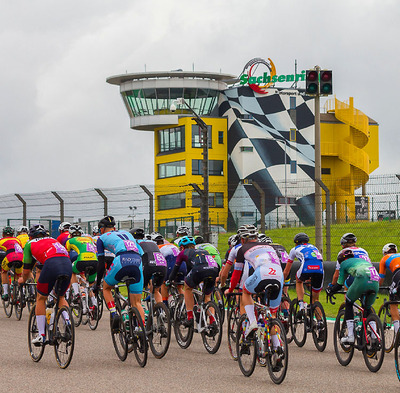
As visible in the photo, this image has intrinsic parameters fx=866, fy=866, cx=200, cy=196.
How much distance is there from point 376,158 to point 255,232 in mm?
82884

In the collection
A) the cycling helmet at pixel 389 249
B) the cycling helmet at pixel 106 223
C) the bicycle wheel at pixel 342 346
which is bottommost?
the bicycle wheel at pixel 342 346

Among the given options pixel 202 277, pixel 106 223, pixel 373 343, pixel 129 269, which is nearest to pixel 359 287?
pixel 373 343

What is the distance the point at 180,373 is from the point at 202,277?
8.18ft

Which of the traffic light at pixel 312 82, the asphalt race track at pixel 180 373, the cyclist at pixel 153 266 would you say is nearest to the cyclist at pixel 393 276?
the asphalt race track at pixel 180 373

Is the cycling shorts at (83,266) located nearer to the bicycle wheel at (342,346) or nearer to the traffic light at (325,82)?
the bicycle wheel at (342,346)

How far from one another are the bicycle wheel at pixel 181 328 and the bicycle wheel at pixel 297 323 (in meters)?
1.59

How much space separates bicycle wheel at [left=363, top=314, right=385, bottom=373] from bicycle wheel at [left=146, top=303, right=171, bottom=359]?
254cm

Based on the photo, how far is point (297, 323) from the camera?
1288 cm

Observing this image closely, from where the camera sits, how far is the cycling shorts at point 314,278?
12867 mm

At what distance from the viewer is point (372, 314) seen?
33.8ft

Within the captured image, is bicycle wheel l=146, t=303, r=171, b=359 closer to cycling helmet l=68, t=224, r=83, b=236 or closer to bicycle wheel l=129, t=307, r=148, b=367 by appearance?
bicycle wheel l=129, t=307, r=148, b=367

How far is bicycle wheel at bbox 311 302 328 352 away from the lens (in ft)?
39.9

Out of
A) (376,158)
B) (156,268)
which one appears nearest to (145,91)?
(376,158)

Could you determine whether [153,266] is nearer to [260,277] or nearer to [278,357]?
[260,277]
